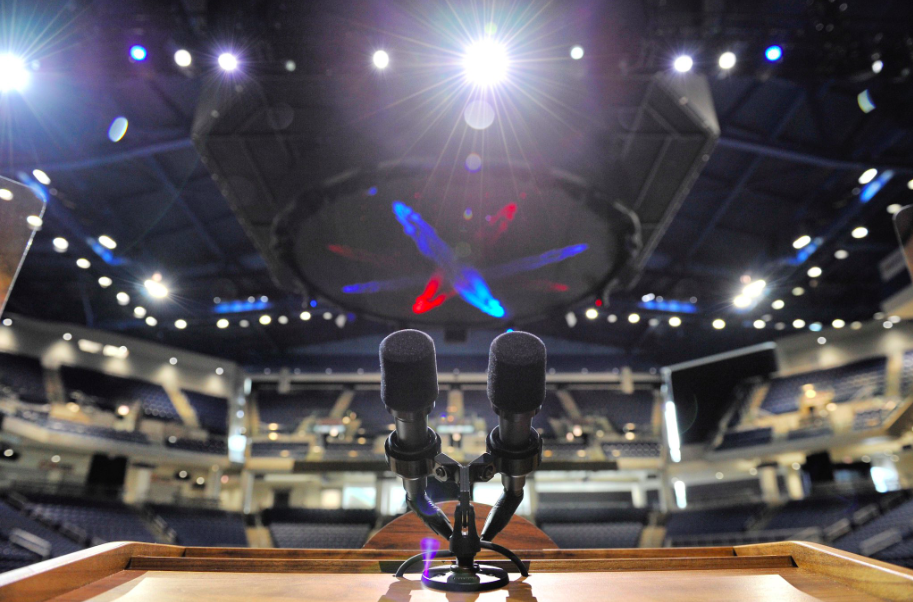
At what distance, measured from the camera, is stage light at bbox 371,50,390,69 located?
15.5 ft

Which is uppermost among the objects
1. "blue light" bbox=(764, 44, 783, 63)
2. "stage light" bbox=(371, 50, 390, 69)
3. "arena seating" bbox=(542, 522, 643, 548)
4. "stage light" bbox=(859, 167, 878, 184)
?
"stage light" bbox=(859, 167, 878, 184)

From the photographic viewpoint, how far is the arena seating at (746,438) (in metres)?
16.8

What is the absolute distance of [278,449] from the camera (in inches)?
723

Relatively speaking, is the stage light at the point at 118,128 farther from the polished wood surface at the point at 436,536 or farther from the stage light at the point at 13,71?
the polished wood surface at the point at 436,536

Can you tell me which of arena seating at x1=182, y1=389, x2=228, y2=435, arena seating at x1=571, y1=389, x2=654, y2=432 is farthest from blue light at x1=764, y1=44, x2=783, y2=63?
arena seating at x1=182, y1=389, x2=228, y2=435

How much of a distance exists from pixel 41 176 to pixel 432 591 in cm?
1039

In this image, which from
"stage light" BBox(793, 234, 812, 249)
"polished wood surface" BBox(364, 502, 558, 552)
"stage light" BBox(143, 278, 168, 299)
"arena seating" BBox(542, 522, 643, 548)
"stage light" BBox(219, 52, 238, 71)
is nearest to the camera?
"polished wood surface" BBox(364, 502, 558, 552)

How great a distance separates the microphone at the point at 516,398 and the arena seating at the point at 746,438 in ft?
62.0

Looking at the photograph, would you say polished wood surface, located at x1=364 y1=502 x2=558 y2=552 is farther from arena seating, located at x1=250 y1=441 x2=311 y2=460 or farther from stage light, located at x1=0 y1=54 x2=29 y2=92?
arena seating, located at x1=250 y1=441 x2=311 y2=460

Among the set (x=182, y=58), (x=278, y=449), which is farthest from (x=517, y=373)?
(x=278, y=449)

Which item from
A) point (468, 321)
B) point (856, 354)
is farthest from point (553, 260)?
point (856, 354)

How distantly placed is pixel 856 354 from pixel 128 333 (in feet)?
76.3

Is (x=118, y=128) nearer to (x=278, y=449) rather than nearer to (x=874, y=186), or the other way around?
(x=874, y=186)

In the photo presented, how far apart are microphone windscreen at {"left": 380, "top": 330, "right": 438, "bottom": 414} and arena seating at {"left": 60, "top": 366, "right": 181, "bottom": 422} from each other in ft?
61.5
